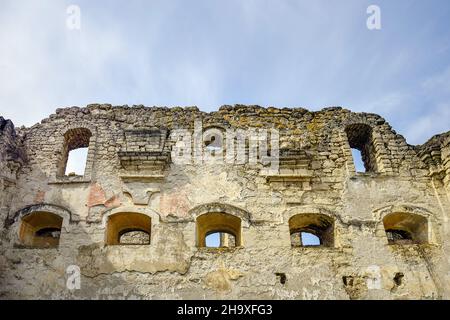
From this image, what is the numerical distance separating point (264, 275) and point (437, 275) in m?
3.37

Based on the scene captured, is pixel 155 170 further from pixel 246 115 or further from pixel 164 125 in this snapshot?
pixel 246 115

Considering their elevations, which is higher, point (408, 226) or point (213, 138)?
point (213, 138)

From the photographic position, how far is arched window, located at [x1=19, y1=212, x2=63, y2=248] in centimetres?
786

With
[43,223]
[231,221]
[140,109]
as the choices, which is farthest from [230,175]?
[43,223]

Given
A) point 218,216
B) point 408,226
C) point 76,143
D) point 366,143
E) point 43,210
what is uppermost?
point 76,143

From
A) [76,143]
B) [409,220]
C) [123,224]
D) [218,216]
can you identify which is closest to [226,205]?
[218,216]

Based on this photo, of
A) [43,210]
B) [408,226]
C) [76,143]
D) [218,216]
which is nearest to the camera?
[43,210]

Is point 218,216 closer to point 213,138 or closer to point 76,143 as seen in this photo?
point 213,138

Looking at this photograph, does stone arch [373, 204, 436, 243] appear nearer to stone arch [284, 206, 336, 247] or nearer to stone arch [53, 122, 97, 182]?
stone arch [284, 206, 336, 247]

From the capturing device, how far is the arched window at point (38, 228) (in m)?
7.86

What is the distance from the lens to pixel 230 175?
8336 mm

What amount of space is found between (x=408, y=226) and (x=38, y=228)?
8.34 m

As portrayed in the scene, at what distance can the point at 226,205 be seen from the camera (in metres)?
7.86

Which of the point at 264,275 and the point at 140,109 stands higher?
the point at 140,109
